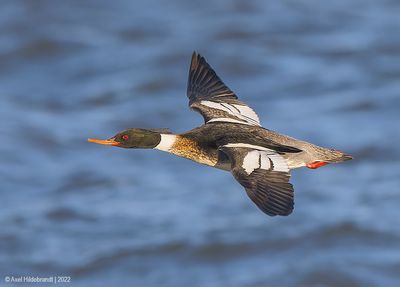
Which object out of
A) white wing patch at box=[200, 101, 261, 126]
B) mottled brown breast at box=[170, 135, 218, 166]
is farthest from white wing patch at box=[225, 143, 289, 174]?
white wing patch at box=[200, 101, 261, 126]

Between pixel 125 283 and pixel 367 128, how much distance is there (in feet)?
18.6

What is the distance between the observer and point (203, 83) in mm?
10164

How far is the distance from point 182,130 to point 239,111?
905 centimetres

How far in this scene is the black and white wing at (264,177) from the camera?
25.8 feet

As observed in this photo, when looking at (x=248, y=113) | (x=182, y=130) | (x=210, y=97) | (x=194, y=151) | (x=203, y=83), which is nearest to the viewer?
(x=194, y=151)

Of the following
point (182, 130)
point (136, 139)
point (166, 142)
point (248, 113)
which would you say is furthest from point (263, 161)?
point (182, 130)

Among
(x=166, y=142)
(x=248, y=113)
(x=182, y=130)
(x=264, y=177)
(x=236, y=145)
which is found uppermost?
(x=182, y=130)

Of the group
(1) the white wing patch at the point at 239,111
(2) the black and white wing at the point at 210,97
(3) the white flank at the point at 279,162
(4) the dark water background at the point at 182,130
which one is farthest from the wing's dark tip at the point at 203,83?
(4) the dark water background at the point at 182,130

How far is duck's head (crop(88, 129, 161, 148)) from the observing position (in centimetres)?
902

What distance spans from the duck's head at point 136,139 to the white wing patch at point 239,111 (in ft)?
2.19

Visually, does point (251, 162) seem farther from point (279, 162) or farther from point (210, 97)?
point (210, 97)

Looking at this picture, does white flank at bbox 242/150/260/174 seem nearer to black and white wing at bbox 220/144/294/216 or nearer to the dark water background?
black and white wing at bbox 220/144/294/216

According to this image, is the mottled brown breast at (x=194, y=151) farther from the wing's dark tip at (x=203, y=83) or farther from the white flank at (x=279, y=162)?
the wing's dark tip at (x=203, y=83)

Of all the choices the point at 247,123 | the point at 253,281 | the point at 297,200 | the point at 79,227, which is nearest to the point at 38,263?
the point at 79,227
